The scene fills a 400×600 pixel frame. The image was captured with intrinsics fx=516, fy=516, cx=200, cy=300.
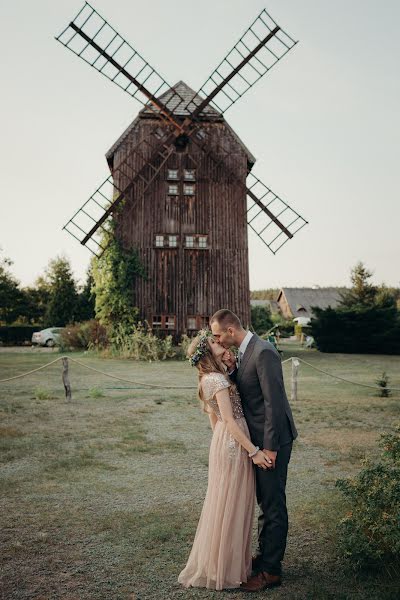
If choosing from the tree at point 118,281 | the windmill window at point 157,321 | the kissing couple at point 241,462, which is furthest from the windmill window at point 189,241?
the kissing couple at point 241,462

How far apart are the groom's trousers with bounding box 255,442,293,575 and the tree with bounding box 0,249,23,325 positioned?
3994 cm

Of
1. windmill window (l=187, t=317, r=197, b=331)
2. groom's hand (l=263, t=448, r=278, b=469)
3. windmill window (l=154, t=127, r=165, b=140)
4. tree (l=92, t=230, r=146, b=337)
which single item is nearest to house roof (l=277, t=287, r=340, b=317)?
windmill window (l=187, t=317, r=197, b=331)

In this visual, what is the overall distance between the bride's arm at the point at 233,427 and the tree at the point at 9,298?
131ft

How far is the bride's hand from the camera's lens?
3894mm

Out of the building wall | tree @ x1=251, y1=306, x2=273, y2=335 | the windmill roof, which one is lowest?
tree @ x1=251, y1=306, x2=273, y2=335

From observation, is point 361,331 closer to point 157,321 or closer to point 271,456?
point 157,321

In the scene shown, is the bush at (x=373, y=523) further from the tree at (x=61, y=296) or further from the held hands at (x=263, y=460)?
the tree at (x=61, y=296)

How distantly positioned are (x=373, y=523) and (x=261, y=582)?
3.37ft

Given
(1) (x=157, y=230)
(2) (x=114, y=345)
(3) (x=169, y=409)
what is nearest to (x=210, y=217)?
(1) (x=157, y=230)

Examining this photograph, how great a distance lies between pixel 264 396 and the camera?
391cm

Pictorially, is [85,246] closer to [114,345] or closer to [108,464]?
[114,345]

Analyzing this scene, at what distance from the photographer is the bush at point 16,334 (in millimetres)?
38406

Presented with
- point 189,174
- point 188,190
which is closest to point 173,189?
point 188,190

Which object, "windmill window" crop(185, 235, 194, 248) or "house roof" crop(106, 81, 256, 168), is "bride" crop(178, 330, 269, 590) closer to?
"windmill window" crop(185, 235, 194, 248)
